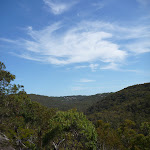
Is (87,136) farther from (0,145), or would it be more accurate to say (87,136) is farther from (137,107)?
(137,107)

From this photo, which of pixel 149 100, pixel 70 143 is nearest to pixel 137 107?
pixel 149 100

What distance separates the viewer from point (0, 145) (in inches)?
655

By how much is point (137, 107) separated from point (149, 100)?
11.3 m

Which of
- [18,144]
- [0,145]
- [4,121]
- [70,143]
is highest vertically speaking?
[4,121]

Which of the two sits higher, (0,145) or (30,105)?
(30,105)

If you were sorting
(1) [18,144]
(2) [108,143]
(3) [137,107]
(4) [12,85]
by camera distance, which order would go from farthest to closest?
(3) [137,107], (2) [108,143], (1) [18,144], (4) [12,85]

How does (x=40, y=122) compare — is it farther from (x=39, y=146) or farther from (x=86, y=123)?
(x=86, y=123)

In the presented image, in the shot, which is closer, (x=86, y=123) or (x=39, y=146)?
(x=86, y=123)

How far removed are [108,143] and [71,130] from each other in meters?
24.9

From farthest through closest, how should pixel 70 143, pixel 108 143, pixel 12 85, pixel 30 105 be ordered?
pixel 108 143 → pixel 30 105 → pixel 70 143 → pixel 12 85

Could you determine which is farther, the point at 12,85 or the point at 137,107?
the point at 137,107

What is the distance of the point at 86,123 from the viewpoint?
21.9 meters

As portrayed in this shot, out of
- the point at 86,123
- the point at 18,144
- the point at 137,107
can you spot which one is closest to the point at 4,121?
the point at 18,144

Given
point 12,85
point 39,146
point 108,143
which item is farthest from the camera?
point 108,143
